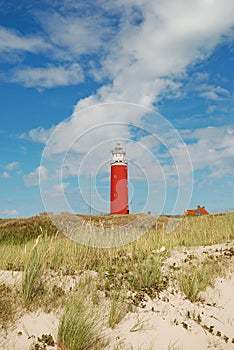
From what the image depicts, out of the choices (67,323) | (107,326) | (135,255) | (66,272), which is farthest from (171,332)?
(135,255)

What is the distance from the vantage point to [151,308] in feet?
22.1

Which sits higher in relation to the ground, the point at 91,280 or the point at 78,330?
the point at 91,280

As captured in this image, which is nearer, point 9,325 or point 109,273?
point 9,325

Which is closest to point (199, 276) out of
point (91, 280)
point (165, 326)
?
point (165, 326)

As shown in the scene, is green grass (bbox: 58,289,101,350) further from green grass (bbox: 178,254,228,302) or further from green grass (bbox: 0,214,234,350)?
green grass (bbox: 178,254,228,302)

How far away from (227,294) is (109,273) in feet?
8.18

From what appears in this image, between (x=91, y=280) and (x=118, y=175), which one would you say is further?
(x=118, y=175)

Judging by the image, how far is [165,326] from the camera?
6.24m

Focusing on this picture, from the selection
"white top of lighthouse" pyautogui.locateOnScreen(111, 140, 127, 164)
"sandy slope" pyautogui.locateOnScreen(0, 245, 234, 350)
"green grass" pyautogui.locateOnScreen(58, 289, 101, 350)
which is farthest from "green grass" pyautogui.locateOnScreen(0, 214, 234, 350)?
→ "white top of lighthouse" pyautogui.locateOnScreen(111, 140, 127, 164)

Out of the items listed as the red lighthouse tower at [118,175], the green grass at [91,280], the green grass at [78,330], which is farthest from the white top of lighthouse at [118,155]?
the green grass at [78,330]

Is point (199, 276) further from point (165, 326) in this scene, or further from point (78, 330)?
point (78, 330)

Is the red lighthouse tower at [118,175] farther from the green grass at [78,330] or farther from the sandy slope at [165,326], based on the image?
the green grass at [78,330]

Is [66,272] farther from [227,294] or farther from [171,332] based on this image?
[227,294]

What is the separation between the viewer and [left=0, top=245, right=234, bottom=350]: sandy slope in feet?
18.2
